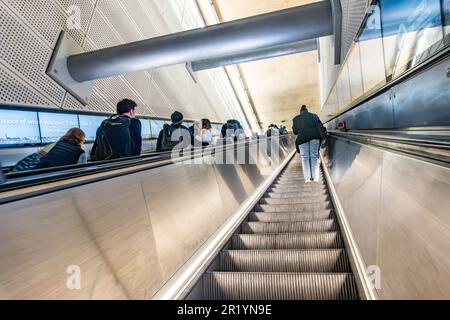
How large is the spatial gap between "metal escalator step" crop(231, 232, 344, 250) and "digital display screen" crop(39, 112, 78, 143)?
5.91 meters

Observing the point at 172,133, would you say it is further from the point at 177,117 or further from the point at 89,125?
the point at 89,125

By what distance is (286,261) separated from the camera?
8.02 ft

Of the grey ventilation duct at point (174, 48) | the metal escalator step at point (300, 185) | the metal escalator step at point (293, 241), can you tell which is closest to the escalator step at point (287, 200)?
the metal escalator step at point (300, 185)

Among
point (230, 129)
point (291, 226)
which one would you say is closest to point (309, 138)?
point (230, 129)

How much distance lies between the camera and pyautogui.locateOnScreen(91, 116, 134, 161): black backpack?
3621 mm

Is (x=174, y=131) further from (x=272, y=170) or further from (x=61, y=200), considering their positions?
(x=61, y=200)

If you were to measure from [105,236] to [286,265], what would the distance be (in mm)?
1519

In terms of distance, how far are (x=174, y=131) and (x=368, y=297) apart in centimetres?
369

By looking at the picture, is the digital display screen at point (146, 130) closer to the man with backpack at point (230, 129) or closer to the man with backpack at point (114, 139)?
the man with backpack at point (230, 129)

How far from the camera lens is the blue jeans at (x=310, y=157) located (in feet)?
19.9

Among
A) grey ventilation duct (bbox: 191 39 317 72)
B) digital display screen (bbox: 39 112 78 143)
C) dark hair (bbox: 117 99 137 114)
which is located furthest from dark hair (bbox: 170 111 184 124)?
grey ventilation duct (bbox: 191 39 317 72)
